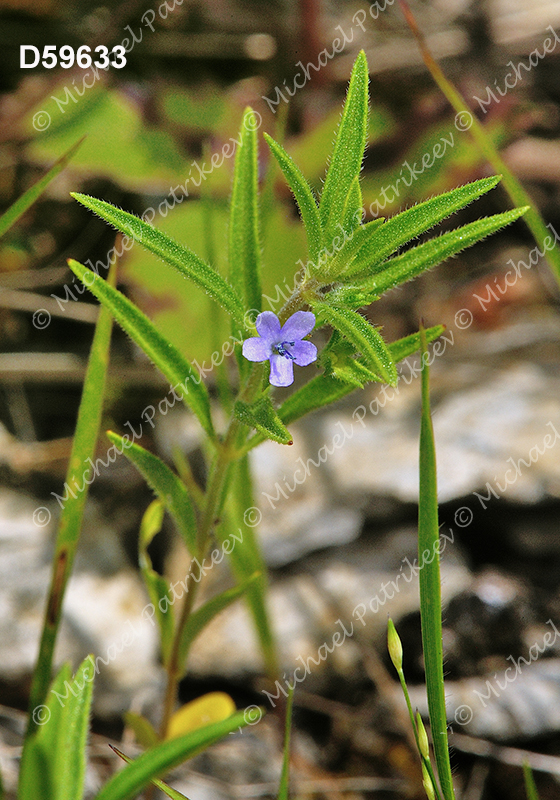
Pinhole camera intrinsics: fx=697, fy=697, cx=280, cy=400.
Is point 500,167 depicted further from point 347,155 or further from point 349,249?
point 349,249

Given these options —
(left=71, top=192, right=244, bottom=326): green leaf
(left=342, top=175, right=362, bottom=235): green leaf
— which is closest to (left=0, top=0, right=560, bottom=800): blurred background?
(left=71, top=192, right=244, bottom=326): green leaf

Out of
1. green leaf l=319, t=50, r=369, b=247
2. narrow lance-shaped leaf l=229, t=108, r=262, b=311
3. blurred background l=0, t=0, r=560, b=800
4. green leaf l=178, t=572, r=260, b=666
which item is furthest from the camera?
blurred background l=0, t=0, r=560, b=800

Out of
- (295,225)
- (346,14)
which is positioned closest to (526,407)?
(295,225)

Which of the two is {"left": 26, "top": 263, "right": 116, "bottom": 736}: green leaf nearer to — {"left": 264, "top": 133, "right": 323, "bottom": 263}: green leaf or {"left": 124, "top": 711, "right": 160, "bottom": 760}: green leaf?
{"left": 124, "top": 711, "right": 160, "bottom": 760}: green leaf

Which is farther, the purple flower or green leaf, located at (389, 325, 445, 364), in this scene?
green leaf, located at (389, 325, 445, 364)

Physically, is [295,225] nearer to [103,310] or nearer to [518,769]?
[103,310]

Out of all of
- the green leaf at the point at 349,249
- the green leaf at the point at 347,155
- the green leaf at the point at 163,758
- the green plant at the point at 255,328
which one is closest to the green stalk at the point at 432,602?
the green plant at the point at 255,328

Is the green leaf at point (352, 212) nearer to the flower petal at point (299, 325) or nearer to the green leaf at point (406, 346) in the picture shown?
the flower petal at point (299, 325)
